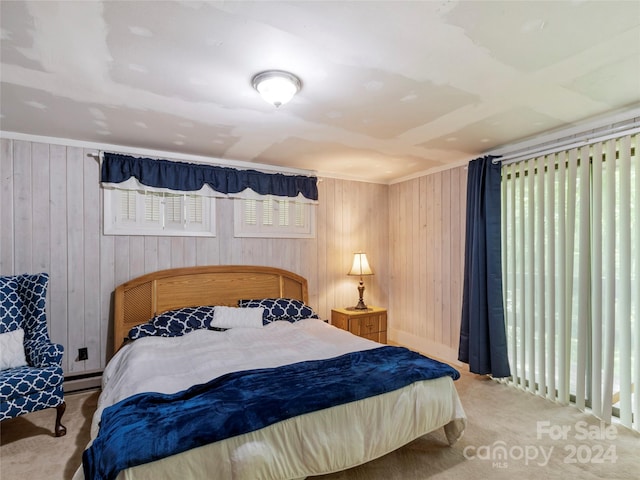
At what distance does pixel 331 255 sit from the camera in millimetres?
4598

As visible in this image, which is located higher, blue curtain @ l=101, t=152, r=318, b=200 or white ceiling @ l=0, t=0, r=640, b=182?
white ceiling @ l=0, t=0, r=640, b=182

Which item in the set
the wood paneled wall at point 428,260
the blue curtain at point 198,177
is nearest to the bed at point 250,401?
the blue curtain at point 198,177

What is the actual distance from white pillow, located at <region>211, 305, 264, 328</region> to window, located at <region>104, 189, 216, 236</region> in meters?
0.93

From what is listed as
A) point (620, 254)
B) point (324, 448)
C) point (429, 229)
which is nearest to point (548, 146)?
point (620, 254)

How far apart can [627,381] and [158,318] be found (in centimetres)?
391

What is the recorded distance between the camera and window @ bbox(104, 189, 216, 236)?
3375mm

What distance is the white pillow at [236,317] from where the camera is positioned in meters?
3.29

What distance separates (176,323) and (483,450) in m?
2.71

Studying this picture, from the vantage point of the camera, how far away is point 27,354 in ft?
8.65

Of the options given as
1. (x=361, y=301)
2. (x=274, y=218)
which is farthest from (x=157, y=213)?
(x=361, y=301)

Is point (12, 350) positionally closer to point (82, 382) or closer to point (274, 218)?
point (82, 382)

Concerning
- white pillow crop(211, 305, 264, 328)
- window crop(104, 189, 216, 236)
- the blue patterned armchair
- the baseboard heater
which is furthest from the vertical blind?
the baseboard heater

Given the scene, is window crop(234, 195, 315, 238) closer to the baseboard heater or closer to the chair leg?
the baseboard heater

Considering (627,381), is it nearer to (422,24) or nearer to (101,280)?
(422,24)
